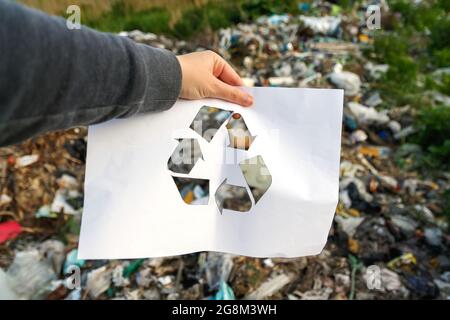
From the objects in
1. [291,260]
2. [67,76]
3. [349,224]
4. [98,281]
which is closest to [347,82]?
[349,224]

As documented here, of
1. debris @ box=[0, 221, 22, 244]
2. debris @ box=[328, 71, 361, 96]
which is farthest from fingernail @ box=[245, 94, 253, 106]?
debris @ box=[328, 71, 361, 96]

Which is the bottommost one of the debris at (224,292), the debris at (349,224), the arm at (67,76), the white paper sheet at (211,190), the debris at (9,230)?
the debris at (224,292)

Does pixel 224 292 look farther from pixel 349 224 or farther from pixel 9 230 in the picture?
pixel 9 230

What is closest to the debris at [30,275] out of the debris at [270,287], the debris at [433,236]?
the debris at [270,287]

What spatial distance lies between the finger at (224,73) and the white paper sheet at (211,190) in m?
0.06

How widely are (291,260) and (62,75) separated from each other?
5.30 ft

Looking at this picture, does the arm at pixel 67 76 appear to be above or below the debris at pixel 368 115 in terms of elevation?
below

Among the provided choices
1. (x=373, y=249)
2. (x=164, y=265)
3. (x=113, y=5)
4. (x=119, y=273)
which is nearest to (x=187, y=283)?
(x=164, y=265)

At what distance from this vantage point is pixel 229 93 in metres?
0.85

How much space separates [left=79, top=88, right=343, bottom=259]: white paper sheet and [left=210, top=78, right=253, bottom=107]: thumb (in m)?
0.02

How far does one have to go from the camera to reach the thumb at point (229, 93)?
85 centimetres

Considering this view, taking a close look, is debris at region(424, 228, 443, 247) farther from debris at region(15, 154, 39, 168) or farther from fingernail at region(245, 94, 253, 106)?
debris at region(15, 154, 39, 168)

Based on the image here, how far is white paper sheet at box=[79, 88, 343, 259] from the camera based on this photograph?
84 centimetres

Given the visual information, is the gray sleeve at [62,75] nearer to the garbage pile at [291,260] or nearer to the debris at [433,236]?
the garbage pile at [291,260]
